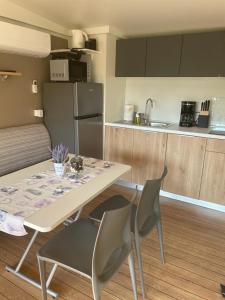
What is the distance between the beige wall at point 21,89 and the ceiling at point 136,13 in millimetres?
467

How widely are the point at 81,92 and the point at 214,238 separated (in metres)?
2.18

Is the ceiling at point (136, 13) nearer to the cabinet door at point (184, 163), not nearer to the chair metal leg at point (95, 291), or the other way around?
the cabinet door at point (184, 163)

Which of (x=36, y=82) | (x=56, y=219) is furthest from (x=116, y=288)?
(x=36, y=82)

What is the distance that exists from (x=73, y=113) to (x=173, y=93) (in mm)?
1521

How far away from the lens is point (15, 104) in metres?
2.95

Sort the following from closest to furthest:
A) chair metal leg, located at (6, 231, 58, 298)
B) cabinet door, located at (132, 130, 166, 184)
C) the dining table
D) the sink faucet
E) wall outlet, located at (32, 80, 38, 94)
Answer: the dining table → chair metal leg, located at (6, 231, 58, 298) → wall outlet, located at (32, 80, 38, 94) → cabinet door, located at (132, 130, 166, 184) → the sink faucet

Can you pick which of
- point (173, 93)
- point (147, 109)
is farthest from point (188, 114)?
point (147, 109)

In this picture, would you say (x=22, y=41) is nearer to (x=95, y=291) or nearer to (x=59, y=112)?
(x=59, y=112)

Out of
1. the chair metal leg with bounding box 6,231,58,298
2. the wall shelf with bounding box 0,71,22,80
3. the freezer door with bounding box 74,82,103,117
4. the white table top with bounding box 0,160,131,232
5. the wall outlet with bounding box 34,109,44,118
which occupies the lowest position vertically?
the chair metal leg with bounding box 6,231,58,298

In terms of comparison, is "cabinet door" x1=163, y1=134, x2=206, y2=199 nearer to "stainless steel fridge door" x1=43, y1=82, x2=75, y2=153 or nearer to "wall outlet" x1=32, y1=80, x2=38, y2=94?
"stainless steel fridge door" x1=43, y1=82, x2=75, y2=153

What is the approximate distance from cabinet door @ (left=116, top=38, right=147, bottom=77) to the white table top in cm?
174

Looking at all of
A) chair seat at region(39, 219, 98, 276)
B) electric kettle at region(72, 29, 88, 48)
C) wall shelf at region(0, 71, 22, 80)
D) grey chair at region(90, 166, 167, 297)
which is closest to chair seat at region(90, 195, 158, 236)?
grey chair at region(90, 166, 167, 297)

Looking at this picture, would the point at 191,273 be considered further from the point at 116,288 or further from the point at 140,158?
the point at 140,158

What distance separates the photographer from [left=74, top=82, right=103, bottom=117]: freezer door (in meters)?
2.97
